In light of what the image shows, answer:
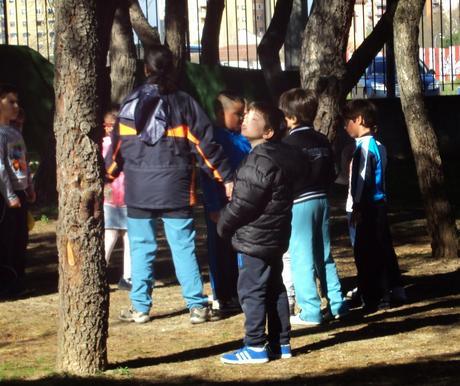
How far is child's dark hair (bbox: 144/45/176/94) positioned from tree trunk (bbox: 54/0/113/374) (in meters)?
1.35

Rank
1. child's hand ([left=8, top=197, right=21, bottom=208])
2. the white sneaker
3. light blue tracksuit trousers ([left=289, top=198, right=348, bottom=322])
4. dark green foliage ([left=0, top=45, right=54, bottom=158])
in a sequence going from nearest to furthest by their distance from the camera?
light blue tracksuit trousers ([left=289, top=198, right=348, bottom=322])
the white sneaker
child's hand ([left=8, top=197, right=21, bottom=208])
dark green foliage ([left=0, top=45, right=54, bottom=158])

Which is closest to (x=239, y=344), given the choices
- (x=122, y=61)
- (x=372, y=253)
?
(x=372, y=253)

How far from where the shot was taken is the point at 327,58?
30.6 feet

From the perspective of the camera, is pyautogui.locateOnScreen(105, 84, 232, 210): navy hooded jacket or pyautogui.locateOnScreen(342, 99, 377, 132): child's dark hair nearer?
pyautogui.locateOnScreen(105, 84, 232, 210): navy hooded jacket

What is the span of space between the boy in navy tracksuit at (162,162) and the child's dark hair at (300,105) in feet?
1.77

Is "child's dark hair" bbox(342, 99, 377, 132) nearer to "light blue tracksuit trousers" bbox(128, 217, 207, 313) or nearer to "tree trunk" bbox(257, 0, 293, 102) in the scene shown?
"light blue tracksuit trousers" bbox(128, 217, 207, 313)

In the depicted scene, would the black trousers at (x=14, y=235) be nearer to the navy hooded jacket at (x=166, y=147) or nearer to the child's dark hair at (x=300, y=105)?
the navy hooded jacket at (x=166, y=147)

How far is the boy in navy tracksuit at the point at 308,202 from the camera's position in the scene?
7785 millimetres

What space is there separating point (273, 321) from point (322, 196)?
1.31m

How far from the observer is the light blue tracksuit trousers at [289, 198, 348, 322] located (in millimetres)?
7785

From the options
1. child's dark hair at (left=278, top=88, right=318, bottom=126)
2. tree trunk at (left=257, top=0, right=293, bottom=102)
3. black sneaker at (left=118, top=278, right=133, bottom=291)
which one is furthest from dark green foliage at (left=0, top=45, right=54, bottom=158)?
child's dark hair at (left=278, top=88, right=318, bottom=126)

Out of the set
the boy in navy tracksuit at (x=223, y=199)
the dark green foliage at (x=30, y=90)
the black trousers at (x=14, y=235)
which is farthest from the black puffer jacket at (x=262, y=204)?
the dark green foliage at (x=30, y=90)

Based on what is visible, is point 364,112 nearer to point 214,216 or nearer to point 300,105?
point 300,105

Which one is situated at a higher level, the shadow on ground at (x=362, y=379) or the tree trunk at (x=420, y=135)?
the tree trunk at (x=420, y=135)
